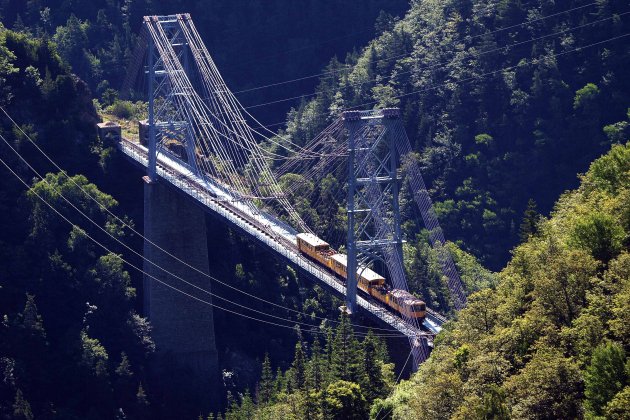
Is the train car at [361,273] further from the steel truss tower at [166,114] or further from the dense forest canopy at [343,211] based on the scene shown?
the steel truss tower at [166,114]

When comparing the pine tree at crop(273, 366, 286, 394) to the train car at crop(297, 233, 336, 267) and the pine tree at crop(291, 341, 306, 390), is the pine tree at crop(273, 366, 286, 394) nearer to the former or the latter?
the pine tree at crop(291, 341, 306, 390)

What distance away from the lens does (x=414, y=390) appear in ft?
167

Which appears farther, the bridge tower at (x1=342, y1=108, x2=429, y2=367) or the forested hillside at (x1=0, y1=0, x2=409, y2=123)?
the forested hillside at (x1=0, y1=0, x2=409, y2=123)

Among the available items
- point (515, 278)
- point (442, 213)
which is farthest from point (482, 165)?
point (515, 278)

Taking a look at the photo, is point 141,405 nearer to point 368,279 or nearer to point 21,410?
point 21,410

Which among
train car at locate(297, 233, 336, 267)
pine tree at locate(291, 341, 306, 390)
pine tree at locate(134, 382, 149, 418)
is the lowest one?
pine tree at locate(134, 382, 149, 418)

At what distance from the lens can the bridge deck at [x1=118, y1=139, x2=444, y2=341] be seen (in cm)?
6481

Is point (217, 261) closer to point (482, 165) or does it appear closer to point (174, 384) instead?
point (174, 384)

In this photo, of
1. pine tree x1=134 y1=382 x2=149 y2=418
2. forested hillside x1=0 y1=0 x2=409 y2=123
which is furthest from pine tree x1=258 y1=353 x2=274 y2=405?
forested hillside x1=0 y1=0 x2=409 y2=123

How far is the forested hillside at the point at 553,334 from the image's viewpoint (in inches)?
1658

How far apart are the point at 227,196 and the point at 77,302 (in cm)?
919

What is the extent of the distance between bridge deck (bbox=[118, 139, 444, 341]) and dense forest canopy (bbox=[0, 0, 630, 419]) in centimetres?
192

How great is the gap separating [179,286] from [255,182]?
9.43 m

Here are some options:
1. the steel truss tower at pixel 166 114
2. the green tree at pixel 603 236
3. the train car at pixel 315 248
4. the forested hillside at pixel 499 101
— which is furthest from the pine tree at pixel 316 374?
the forested hillside at pixel 499 101
